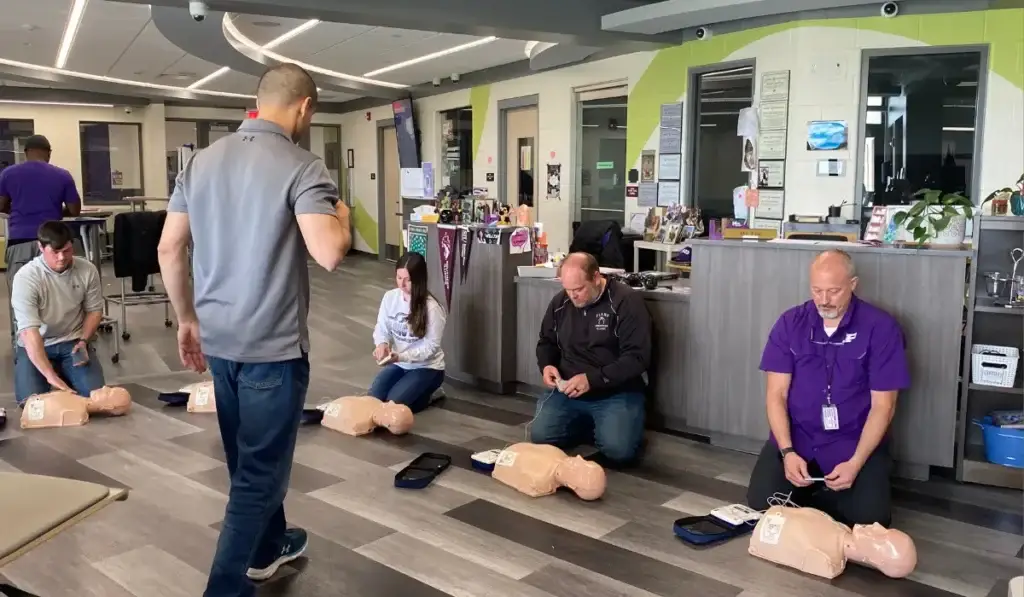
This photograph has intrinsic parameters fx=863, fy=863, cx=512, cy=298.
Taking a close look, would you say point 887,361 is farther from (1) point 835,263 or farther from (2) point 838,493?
(2) point 838,493

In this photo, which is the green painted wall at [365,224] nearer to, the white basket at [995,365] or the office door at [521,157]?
the office door at [521,157]

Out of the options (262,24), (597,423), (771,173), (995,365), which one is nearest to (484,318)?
(597,423)

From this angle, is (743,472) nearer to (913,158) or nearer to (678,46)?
(913,158)

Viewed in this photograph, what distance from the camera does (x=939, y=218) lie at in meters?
3.60

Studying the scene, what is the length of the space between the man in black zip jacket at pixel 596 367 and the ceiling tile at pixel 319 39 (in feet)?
14.8

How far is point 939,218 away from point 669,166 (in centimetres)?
415

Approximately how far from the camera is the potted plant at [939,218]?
357cm

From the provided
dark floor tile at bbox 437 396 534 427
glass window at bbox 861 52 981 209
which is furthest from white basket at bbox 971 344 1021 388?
glass window at bbox 861 52 981 209

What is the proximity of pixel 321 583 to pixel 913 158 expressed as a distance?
17.9ft

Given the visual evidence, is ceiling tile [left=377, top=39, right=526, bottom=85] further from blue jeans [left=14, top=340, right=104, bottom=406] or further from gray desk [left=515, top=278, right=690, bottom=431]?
blue jeans [left=14, top=340, right=104, bottom=406]

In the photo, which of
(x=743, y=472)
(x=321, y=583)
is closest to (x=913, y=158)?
(x=743, y=472)

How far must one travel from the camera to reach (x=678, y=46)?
7.39m

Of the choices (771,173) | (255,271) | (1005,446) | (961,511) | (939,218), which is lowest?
(961,511)

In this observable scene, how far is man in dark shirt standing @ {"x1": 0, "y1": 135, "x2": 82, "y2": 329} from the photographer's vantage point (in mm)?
5809
